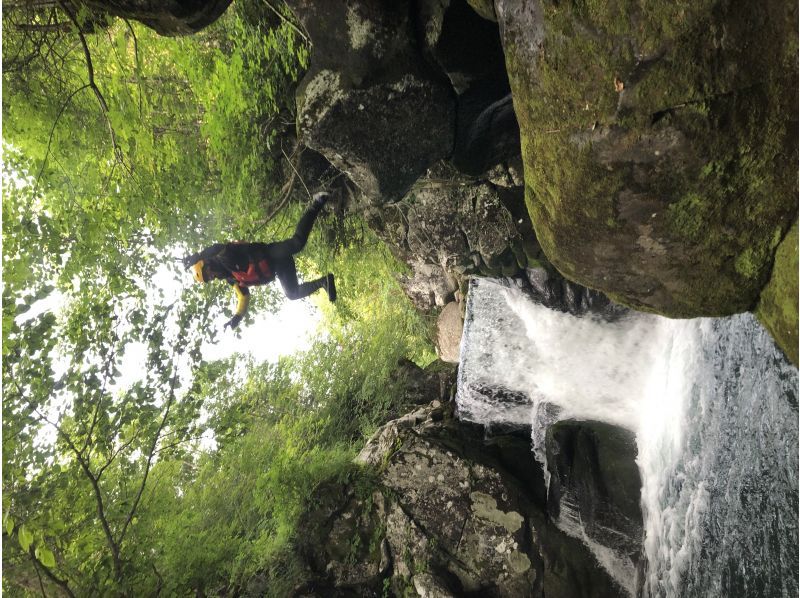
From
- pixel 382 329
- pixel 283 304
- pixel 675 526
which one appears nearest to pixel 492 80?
pixel 675 526

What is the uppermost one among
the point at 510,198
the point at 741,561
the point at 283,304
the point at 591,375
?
the point at 510,198

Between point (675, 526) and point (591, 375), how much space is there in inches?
107

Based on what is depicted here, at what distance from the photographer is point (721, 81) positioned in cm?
228

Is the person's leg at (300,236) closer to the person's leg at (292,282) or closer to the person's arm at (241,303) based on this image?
the person's leg at (292,282)

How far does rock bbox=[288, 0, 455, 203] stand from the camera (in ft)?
14.5

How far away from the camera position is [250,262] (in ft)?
20.8

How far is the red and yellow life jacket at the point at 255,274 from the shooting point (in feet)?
20.9

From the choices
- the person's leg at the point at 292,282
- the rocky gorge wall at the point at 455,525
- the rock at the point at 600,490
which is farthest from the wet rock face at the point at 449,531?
the person's leg at the point at 292,282

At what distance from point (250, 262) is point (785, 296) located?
18.4 ft

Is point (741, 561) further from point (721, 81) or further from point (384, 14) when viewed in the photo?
point (384, 14)

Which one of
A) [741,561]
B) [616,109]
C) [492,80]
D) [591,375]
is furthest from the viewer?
[591,375]

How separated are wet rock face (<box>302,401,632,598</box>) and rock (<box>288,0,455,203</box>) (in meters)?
5.37

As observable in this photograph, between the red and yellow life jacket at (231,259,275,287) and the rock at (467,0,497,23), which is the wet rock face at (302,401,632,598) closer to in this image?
the red and yellow life jacket at (231,259,275,287)

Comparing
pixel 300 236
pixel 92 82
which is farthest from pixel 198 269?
pixel 92 82
